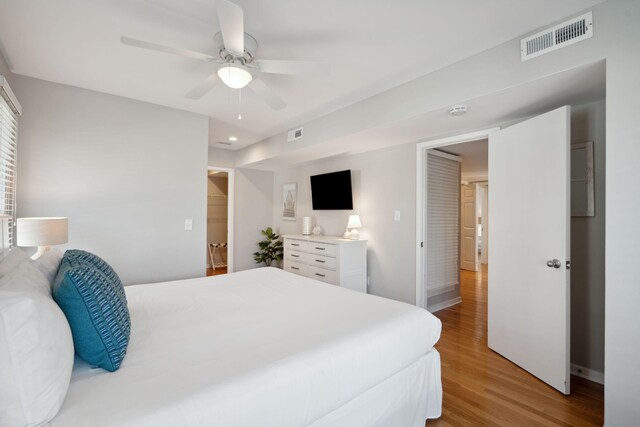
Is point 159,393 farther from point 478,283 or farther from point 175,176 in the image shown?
point 478,283

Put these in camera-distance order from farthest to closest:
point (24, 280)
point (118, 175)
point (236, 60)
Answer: point (118, 175), point (236, 60), point (24, 280)

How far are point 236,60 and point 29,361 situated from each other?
6.27ft

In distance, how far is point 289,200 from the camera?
18.4ft

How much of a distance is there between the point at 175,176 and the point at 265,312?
7.40 feet

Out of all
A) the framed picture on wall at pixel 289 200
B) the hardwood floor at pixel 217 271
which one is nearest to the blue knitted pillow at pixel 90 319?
the framed picture on wall at pixel 289 200

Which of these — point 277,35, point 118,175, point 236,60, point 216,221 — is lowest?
point 216,221

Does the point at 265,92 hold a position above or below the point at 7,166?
above

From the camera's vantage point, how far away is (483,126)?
2.97 metres

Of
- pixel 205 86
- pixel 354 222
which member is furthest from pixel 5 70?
pixel 354 222

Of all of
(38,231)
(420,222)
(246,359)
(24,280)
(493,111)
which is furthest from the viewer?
(420,222)

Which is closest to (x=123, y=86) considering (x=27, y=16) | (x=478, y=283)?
(x=27, y=16)

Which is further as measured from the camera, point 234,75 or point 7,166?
point 7,166

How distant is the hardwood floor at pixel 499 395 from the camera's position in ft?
6.04

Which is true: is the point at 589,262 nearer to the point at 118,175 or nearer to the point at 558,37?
the point at 558,37
